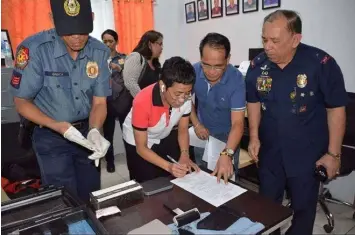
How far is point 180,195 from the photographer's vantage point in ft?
3.79

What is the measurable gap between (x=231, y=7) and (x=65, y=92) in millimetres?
2491

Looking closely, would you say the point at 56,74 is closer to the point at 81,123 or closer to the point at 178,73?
the point at 81,123

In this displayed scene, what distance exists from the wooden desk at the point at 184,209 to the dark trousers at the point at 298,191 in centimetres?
48

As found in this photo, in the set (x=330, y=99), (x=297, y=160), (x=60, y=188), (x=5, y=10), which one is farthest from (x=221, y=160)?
(x=5, y=10)

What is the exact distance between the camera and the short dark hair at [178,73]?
1.30 m

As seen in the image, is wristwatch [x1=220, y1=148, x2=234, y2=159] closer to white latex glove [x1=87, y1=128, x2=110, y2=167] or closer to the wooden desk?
the wooden desk

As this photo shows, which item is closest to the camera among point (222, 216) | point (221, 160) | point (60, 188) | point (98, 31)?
point (222, 216)

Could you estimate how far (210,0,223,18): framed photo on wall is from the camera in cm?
351

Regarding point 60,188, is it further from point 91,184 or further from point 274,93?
point 274,93

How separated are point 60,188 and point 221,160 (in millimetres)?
691

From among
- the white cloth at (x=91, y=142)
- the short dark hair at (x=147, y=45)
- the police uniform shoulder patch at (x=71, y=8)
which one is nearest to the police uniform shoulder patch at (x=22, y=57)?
the police uniform shoulder patch at (x=71, y=8)

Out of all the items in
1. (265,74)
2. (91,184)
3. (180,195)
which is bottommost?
(91,184)

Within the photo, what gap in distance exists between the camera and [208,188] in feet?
3.93

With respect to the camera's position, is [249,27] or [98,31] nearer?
[249,27]
